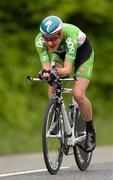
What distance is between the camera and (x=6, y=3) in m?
17.1

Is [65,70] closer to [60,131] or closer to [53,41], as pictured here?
[53,41]

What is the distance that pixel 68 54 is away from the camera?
9.65 m

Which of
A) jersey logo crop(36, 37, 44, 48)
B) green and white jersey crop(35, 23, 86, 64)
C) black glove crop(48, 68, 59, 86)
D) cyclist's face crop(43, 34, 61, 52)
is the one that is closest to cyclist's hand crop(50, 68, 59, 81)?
black glove crop(48, 68, 59, 86)

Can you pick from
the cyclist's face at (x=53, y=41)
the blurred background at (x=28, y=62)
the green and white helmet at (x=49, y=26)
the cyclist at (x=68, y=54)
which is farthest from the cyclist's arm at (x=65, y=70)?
the blurred background at (x=28, y=62)

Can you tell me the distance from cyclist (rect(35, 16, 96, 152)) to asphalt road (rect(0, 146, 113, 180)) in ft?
1.47

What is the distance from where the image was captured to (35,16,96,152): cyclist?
31.3 feet

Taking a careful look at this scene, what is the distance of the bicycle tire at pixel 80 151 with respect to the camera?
10453 mm

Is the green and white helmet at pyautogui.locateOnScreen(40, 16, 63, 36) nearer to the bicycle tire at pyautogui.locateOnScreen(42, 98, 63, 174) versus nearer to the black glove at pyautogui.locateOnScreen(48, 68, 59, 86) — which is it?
the black glove at pyautogui.locateOnScreen(48, 68, 59, 86)

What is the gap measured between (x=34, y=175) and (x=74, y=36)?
1642 millimetres

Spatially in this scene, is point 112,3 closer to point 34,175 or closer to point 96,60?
point 96,60

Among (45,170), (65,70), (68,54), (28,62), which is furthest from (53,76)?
(28,62)

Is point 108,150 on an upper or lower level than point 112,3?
lower

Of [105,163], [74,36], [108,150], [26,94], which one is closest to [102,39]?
[26,94]

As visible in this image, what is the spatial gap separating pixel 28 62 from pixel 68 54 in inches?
299
